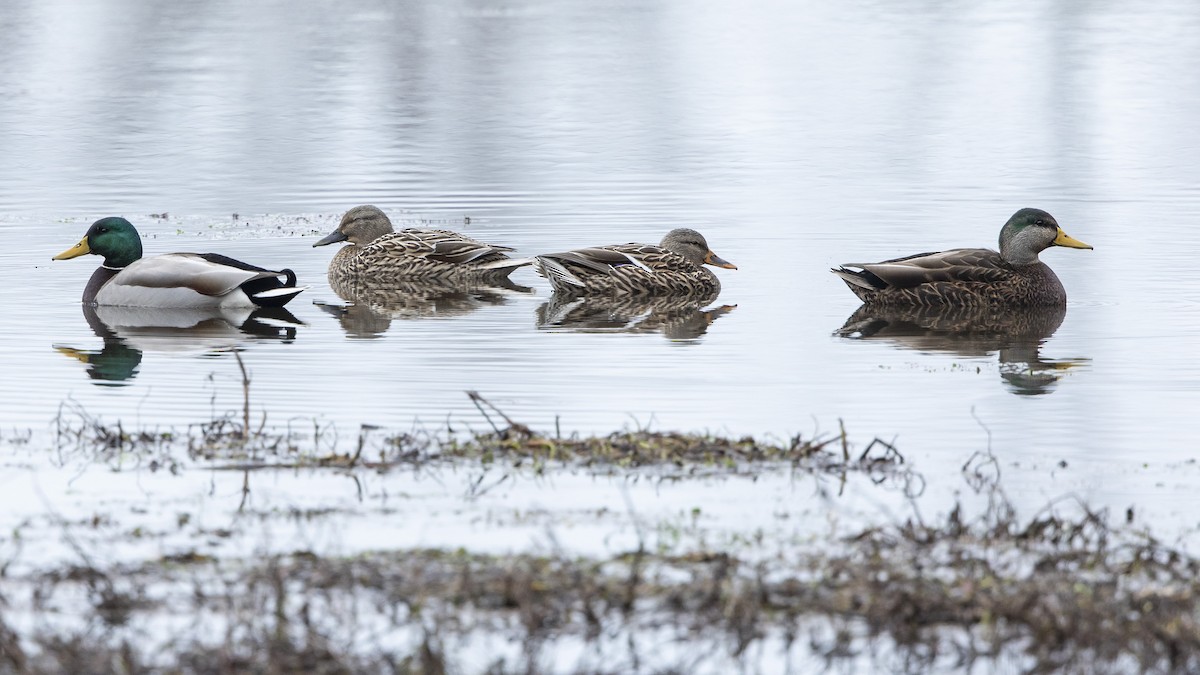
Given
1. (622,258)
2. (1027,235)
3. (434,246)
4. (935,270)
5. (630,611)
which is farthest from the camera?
(434,246)

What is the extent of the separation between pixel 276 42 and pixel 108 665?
5032 cm

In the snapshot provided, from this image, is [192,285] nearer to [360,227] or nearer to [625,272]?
[360,227]

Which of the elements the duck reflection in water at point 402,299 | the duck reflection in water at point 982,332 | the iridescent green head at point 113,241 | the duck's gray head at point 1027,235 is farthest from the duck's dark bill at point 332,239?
the duck's gray head at point 1027,235

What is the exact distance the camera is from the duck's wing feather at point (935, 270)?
592 inches

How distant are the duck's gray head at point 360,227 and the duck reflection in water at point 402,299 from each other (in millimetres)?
972

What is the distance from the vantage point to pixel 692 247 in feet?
54.4

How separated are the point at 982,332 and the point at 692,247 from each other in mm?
3444

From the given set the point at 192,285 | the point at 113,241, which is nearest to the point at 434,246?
the point at 192,285

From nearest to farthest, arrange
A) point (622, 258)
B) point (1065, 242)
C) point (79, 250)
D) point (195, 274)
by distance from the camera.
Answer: point (195, 274) → point (1065, 242) → point (79, 250) → point (622, 258)

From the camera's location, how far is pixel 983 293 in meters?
15.0

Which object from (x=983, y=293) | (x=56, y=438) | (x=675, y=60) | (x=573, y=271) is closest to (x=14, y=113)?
(x=675, y=60)

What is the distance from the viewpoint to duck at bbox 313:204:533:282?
17266 millimetres

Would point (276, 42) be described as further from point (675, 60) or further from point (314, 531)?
point (314, 531)

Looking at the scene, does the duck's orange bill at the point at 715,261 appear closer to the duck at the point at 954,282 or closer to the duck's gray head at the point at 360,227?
the duck at the point at 954,282
